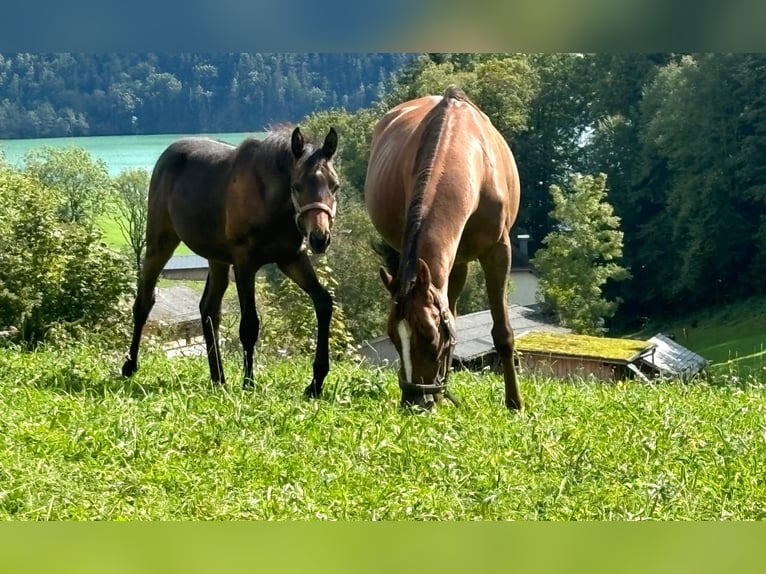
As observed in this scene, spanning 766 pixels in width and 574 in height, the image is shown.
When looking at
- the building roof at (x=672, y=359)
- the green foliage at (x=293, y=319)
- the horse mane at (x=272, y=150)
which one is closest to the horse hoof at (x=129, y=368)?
the horse mane at (x=272, y=150)

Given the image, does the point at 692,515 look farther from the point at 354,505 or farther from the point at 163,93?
the point at 163,93

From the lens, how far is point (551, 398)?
21.0 feet

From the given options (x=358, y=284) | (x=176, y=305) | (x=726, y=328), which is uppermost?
(x=176, y=305)

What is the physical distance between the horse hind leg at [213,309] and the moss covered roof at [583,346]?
8.06 metres

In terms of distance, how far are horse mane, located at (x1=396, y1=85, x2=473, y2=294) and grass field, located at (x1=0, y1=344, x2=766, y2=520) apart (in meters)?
0.82

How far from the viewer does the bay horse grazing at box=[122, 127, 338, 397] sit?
607 centimetres

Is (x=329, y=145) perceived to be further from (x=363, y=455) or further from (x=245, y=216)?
(x=363, y=455)

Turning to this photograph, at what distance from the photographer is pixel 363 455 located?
14.0ft

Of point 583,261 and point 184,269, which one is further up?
point 184,269

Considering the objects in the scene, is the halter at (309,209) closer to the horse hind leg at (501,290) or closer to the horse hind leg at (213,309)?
the horse hind leg at (501,290)

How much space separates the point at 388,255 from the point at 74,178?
50.6 ft

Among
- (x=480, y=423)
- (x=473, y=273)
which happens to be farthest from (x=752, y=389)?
(x=473, y=273)

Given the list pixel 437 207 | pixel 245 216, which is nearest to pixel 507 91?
pixel 245 216

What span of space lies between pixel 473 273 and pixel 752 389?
1403cm
